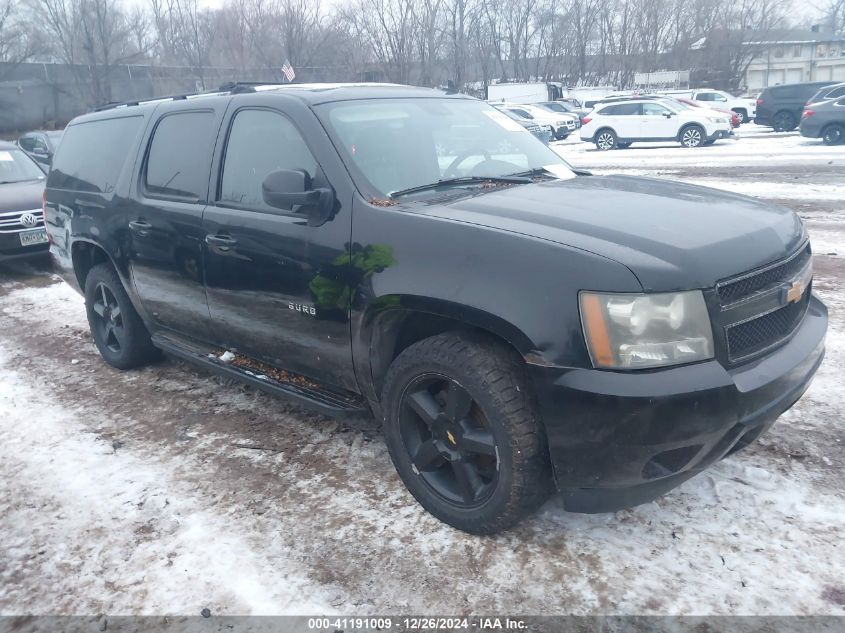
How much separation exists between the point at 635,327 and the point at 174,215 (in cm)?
290

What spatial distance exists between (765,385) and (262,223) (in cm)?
245

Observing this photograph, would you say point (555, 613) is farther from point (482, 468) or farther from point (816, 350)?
point (816, 350)

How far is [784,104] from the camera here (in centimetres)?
2464

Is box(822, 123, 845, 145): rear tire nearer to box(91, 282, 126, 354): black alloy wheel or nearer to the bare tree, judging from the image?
box(91, 282, 126, 354): black alloy wheel

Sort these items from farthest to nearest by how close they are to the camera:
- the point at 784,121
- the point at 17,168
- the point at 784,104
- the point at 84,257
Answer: the point at 784,121, the point at 784,104, the point at 17,168, the point at 84,257

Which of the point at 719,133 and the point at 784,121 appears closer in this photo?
the point at 719,133

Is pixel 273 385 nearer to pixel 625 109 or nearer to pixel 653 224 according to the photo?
pixel 653 224

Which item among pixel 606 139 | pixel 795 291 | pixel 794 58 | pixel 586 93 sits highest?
pixel 794 58

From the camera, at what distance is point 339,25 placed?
140ft

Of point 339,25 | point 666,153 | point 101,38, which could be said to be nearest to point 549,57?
point 339,25

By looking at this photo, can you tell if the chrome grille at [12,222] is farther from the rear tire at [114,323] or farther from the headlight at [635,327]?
the headlight at [635,327]

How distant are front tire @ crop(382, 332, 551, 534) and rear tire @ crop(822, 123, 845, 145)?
1997cm

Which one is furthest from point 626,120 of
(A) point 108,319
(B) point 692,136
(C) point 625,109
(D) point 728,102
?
(A) point 108,319

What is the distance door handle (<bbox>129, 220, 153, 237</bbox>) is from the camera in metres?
4.38
